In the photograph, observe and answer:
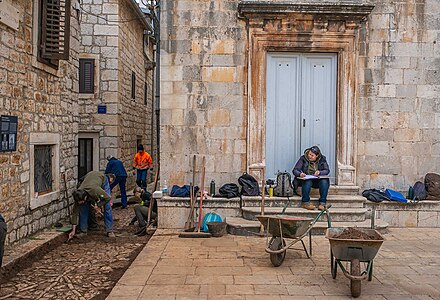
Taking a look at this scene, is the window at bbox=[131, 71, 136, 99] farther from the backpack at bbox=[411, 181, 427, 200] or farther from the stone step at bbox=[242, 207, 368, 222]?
the backpack at bbox=[411, 181, 427, 200]

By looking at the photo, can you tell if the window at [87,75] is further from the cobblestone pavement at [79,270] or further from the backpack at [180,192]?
the backpack at [180,192]

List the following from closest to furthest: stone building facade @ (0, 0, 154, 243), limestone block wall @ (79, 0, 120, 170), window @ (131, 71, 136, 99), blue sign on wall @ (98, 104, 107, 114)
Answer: stone building facade @ (0, 0, 154, 243) → limestone block wall @ (79, 0, 120, 170) → blue sign on wall @ (98, 104, 107, 114) → window @ (131, 71, 136, 99)

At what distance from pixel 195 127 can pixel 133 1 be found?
7071 mm

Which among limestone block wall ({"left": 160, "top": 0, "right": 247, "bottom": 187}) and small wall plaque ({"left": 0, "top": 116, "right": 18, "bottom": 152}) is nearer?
small wall plaque ({"left": 0, "top": 116, "right": 18, "bottom": 152})

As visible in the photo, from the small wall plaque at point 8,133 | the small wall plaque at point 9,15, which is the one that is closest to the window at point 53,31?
the small wall plaque at point 9,15

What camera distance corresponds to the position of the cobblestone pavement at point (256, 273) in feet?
17.4

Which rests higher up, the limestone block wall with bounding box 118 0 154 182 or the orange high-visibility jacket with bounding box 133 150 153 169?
the limestone block wall with bounding box 118 0 154 182

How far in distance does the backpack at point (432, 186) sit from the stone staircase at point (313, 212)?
1.22m

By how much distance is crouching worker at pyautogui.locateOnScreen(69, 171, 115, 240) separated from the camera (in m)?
8.48

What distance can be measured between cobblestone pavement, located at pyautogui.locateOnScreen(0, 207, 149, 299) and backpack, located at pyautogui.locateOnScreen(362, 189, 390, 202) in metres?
4.16

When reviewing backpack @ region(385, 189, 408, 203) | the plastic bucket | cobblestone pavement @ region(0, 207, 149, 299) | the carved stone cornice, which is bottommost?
cobblestone pavement @ region(0, 207, 149, 299)

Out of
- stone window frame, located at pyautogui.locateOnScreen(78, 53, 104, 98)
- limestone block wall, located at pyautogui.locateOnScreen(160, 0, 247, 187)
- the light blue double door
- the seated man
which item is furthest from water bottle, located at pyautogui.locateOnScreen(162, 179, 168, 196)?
stone window frame, located at pyautogui.locateOnScreen(78, 53, 104, 98)

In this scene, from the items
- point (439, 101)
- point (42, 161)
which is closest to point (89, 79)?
point (42, 161)

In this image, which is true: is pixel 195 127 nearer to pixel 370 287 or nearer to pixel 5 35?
pixel 5 35
